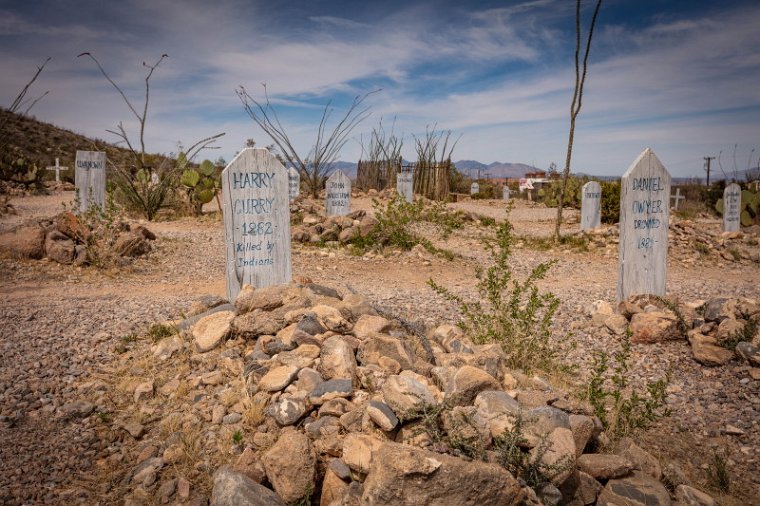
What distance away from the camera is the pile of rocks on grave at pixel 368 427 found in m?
2.01

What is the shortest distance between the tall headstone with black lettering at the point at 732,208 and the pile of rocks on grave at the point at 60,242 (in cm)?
1420

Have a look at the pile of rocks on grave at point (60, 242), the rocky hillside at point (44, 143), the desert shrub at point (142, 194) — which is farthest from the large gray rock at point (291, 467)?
the rocky hillside at point (44, 143)

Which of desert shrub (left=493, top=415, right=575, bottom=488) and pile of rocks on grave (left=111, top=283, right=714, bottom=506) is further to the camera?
desert shrub (left=493, top=415, right=575, bottom=488)

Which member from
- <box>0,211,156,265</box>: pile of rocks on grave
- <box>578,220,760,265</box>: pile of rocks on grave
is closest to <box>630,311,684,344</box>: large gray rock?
<box>578,220,760,265</box>: pile of rocks on grave

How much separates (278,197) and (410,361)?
2612 millimetres

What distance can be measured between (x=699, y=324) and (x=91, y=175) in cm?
1200

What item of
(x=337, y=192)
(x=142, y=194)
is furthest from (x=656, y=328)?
(x=142, y=194)

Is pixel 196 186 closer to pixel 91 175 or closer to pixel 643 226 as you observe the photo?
pixel 91 175

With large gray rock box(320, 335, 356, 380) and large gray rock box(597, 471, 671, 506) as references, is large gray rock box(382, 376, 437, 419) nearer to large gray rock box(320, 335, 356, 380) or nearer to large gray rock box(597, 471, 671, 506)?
large gray rock box(320, 335, 356, 380)

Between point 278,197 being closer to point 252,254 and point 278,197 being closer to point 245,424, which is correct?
point 252,254

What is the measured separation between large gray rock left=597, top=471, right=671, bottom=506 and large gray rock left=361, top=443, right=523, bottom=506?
603 mm

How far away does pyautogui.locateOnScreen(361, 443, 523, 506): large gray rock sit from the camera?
1.91 metres

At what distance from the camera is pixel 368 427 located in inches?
96.0

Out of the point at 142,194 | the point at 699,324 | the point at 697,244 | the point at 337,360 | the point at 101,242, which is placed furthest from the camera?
the point at 142,194
